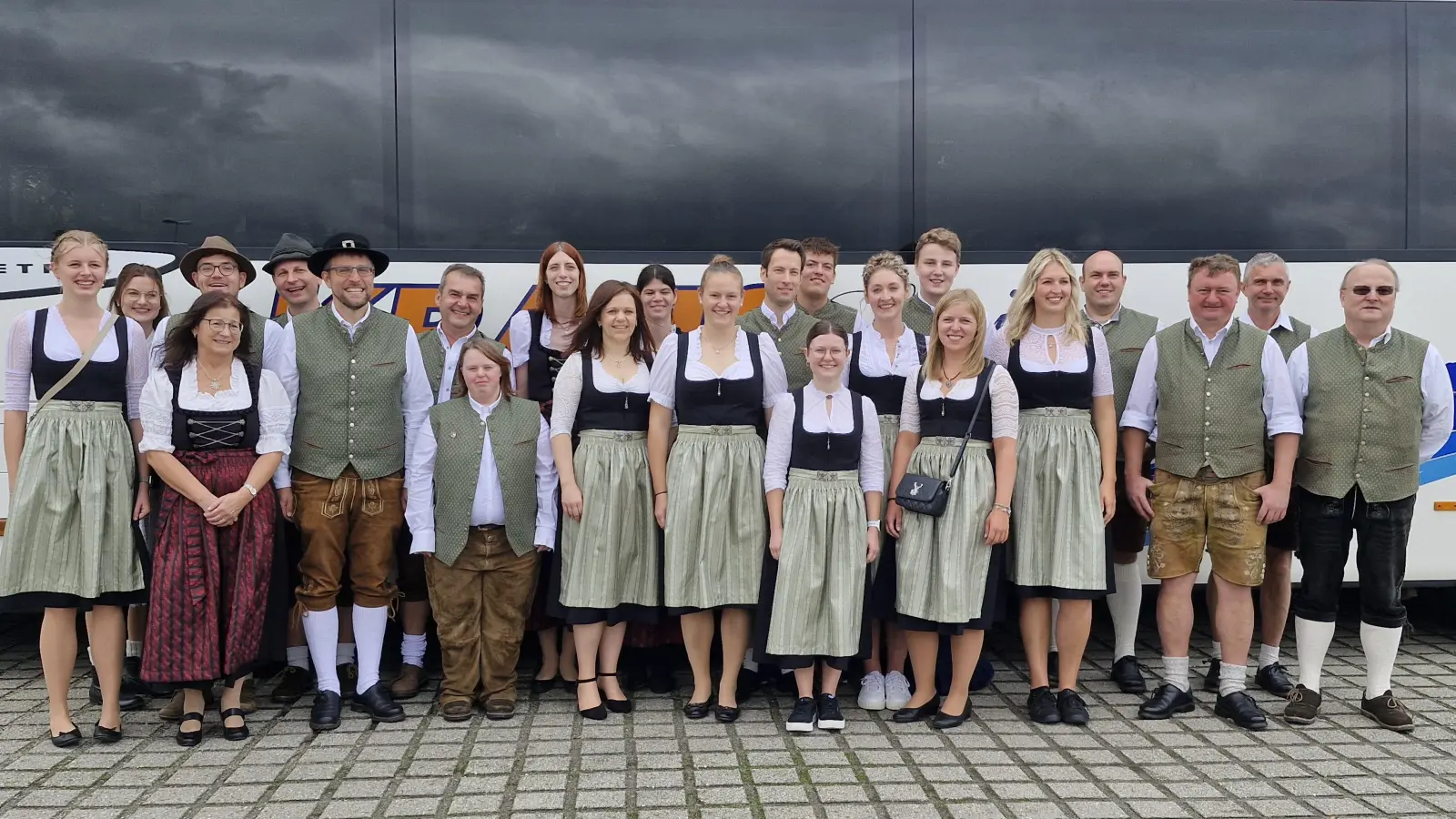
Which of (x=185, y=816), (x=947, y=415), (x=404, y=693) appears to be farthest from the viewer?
(x=404, y=693)

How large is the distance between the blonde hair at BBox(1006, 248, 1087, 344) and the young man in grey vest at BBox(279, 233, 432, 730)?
8.29 ft

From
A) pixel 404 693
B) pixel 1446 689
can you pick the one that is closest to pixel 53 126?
pixel 404 693

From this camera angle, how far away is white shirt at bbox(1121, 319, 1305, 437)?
419 cm

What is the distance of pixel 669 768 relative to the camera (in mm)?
3670

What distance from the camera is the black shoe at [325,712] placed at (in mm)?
4148

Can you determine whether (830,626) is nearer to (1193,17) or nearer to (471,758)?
(471,758)

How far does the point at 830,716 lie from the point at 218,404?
8.99 feet

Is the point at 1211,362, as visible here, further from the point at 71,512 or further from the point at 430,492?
the point at 71,512

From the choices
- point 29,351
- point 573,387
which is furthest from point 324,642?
point 29,351

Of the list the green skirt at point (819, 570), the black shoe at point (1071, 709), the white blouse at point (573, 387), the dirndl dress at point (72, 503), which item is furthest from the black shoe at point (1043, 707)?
the dirndl dress at point (72, 503)

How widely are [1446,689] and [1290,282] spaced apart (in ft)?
6.90

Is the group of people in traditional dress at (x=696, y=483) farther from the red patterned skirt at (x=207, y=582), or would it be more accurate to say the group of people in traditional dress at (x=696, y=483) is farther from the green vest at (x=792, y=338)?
the green vest at (x=792, y=338)

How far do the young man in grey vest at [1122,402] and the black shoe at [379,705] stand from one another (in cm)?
324

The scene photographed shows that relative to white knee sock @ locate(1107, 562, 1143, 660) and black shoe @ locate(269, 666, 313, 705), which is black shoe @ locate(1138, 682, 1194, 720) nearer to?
white knee sock @ locate(1107, 562, 1143, 660)
